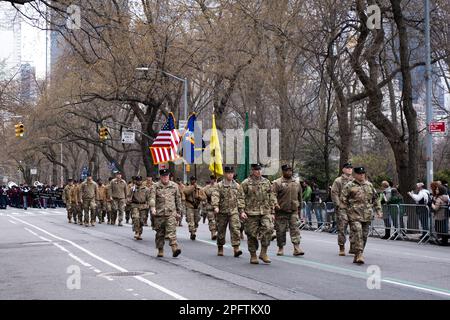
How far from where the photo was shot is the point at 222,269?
12.8 metres

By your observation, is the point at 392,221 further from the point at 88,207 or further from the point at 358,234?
the point at 88,207

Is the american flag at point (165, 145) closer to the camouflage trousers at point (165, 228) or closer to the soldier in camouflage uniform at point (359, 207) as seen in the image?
the camouflage trousers at point (165, 228)

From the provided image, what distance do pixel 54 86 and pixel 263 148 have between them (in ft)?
58.5

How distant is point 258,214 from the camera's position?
13.6 metres

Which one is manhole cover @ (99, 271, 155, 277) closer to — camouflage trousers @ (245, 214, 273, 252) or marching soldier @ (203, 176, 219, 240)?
camouflage trousers @ (245, 214, 273, 252)

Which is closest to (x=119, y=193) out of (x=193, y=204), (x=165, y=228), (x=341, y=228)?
(x=193, y=204)

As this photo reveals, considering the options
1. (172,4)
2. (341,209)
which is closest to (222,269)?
(341,209)

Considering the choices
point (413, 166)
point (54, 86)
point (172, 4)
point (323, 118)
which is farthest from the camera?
point (54, 86)

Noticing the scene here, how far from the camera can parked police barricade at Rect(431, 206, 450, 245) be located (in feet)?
61.9

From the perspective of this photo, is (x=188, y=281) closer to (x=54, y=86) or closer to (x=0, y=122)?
(x=54, y=86)

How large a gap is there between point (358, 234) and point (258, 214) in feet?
6.60

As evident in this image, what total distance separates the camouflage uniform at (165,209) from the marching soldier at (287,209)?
2204 millimetres

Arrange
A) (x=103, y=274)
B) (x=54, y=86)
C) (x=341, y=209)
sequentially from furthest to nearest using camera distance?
(x=54, y=86) < (x=341, y=209) < (x=103, y=274)
